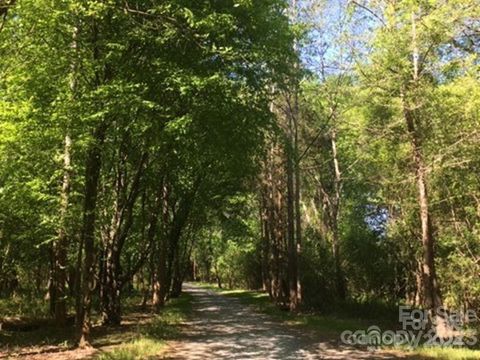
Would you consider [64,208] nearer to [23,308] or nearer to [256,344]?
[256,344]

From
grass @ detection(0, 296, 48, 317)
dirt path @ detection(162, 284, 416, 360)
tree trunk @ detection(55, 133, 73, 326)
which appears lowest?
dirt path @ detection(162, 284, 416, 360)

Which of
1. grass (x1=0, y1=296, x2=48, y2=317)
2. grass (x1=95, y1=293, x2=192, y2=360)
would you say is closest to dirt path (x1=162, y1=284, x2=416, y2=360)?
grass (x1=95, y1=293, x2=192, y2=360)

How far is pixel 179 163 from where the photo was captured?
20.8 m

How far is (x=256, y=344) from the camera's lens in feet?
45.9

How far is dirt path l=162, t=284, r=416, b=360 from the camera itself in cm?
1213

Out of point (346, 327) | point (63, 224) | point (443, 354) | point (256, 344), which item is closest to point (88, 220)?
point (63, 224)

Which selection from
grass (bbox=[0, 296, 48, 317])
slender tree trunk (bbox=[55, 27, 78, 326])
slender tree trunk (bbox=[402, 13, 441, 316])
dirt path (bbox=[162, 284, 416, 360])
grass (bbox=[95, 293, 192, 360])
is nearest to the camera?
grass (bbox=[95, 293, 192, 360])

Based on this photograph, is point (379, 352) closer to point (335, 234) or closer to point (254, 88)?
point (254, 88)

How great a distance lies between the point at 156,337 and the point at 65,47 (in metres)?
8.40

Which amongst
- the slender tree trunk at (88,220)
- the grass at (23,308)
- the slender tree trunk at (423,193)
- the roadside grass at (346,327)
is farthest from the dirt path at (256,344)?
the grass at (23,308)

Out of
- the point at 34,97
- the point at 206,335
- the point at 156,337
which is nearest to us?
the point at 34,97

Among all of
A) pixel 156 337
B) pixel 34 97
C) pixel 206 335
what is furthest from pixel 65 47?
pixel 206 335

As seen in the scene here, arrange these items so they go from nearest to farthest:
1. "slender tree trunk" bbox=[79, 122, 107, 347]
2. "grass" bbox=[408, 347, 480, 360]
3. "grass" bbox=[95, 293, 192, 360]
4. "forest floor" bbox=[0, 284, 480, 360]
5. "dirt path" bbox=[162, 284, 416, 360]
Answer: "grass" bbox=[408, 347, 480, 360] → "grass" bbox=[95, 293, 192, 360] → "forest floor" bbox=[0, 284, 480, 360] → "dirt path" bbox=[162, 284, 416, 360] → "slender tree trunk" bbox=[79, 122, 107, 347]

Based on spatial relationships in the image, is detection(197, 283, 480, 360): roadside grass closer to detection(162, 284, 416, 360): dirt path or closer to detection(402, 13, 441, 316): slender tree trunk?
detection(162, 284, 416, 360): dirt path
